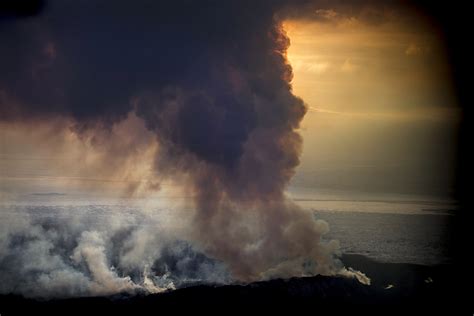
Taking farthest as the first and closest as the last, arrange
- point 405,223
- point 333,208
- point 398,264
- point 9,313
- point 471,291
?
point 333,208 < point 405,223 < point 398,264 < point 471,291 < point 9,313

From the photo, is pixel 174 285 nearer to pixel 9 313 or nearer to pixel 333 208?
pixel 9 313

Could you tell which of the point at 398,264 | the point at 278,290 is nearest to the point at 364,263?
the point at 398,264

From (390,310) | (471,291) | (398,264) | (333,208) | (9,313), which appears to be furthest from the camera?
(333,208)

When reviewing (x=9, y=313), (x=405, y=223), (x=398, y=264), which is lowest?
(x=9, y=313)

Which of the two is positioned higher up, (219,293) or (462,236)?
(462,236)

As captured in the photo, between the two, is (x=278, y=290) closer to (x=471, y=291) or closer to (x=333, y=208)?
(x=471, y=291)

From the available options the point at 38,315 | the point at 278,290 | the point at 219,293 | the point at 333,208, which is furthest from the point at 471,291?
the point at 333,208

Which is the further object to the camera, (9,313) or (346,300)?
(346,300)
